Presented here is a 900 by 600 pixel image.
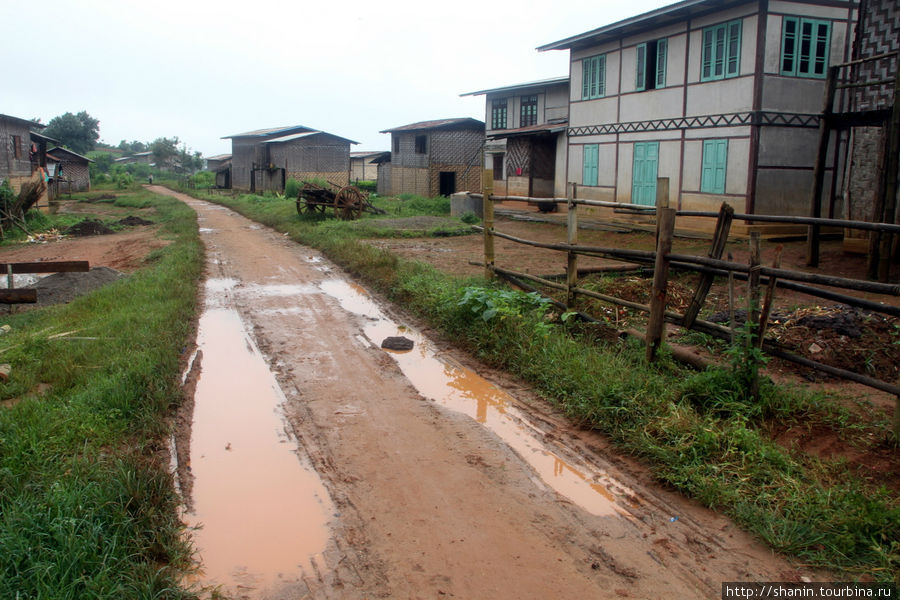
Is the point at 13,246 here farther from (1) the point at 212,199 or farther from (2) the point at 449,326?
(1) the point at 212,199

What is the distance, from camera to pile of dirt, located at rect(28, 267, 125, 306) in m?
10.9

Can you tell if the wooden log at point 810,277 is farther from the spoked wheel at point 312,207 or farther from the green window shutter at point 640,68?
the spoked wheel at point 312,207

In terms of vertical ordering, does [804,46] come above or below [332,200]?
above

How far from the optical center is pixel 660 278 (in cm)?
602

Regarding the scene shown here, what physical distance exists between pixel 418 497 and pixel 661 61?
55.5 ft

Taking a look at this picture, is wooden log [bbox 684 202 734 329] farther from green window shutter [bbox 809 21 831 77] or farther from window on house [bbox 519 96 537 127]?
window on house [bbox 519 96 537 127]

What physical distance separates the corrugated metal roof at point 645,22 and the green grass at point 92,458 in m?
13.9

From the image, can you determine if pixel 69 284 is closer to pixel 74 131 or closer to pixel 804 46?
pixel 804 46

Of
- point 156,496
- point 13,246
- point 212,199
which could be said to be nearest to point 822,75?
point 156,496

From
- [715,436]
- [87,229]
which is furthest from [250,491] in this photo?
[87,229]

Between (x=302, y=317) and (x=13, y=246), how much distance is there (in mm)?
13561

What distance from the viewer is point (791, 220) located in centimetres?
544

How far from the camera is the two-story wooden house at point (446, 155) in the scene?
3388cm

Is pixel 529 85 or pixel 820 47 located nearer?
pixel 820 47
